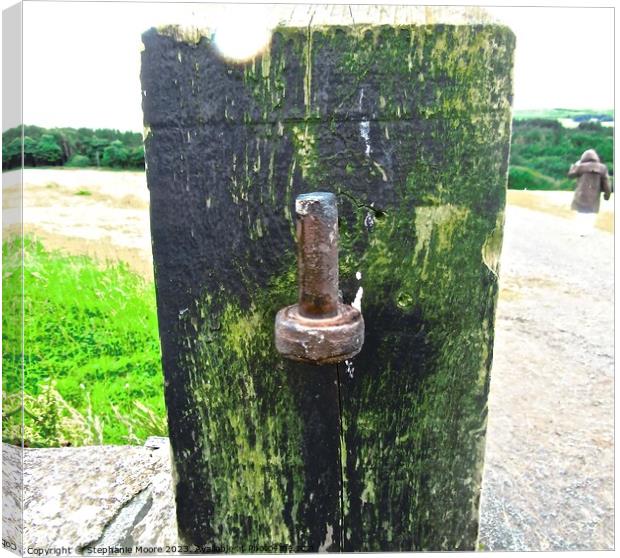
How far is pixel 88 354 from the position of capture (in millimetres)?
3098

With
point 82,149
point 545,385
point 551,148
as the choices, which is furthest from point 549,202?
point 82,149

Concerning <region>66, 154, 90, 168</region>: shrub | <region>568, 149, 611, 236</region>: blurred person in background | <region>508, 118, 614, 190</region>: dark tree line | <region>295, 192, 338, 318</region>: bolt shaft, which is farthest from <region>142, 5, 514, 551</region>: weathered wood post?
<region>508, 118, 614, 190</region>: dark tree line

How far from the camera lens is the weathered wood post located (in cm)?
75

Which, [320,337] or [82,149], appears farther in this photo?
[82,149]

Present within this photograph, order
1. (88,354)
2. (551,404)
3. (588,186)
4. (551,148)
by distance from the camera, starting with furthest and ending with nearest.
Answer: (551,148) < (588,186) < (551,404) < (88,354)

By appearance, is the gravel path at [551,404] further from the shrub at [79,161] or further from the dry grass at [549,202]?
the shrub at [79,161]

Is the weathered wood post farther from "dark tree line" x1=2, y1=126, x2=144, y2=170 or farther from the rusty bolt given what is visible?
"dark tree line" x1=2, y1=126, x2=144, y2=170

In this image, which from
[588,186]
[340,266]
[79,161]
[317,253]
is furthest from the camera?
[588,186]

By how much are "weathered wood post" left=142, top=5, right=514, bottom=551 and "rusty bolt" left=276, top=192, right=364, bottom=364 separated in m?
0.11

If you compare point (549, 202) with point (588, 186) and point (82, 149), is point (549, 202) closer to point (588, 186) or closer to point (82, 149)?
point (588, 186)

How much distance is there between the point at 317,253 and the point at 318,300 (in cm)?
6

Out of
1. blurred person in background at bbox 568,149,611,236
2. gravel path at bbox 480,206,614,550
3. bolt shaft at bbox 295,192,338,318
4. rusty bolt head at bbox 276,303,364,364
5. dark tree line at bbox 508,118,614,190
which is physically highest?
dark tree line at bbox 508,118,614,190

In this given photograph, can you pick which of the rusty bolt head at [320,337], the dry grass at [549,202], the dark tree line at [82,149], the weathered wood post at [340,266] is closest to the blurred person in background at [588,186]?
the dry grass at [549,202]

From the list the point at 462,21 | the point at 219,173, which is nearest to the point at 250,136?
the point at 219,173
